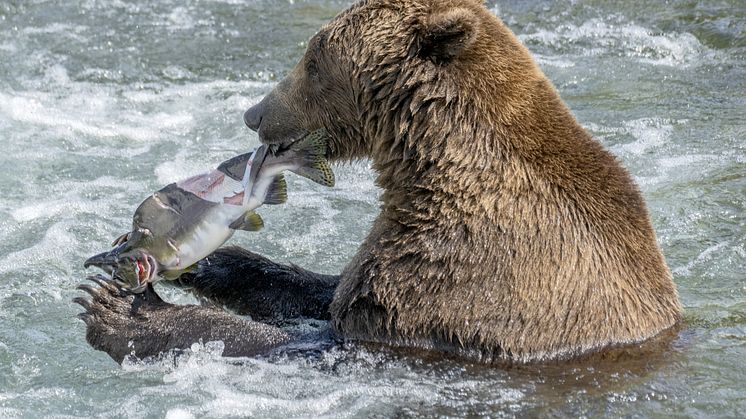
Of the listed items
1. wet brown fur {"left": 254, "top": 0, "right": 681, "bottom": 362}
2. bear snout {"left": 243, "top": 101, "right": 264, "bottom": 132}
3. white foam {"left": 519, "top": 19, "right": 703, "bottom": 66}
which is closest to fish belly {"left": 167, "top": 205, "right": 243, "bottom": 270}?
bear snout {"left": 243, "top": 101, "right": 264, "bottom": 132}

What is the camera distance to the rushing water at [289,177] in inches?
197

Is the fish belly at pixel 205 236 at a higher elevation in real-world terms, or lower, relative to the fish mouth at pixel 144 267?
higher

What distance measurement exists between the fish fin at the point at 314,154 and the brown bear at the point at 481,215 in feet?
1.12

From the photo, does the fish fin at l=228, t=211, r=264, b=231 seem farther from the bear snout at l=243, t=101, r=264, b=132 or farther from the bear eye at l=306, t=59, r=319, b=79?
the bear eye at l=306, t=59, r=319, b=79

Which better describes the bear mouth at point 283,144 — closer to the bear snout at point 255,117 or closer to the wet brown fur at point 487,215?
the bear snout at point 255,117

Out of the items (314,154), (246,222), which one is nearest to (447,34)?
(314,154)

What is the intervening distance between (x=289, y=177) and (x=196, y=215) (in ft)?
9.96

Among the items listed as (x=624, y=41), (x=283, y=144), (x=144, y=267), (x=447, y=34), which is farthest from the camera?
(x=624, y=41)

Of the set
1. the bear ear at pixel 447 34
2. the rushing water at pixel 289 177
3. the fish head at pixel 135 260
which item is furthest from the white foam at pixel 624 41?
the fish head at pixel 135 260

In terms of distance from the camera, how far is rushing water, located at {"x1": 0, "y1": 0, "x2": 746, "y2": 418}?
197 inches

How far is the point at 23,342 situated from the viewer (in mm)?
5793

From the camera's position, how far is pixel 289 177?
27.6ft

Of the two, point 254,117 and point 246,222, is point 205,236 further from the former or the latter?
point 254,117

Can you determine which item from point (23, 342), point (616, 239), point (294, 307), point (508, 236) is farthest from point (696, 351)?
point (23, 342)
